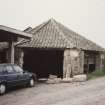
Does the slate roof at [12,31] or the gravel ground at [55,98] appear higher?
the slate roof at [12,31]

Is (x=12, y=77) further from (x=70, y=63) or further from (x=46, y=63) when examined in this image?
(x=46, y=63)

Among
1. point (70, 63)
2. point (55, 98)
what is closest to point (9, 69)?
point (55, 98)

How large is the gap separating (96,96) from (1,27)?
6.74 metres

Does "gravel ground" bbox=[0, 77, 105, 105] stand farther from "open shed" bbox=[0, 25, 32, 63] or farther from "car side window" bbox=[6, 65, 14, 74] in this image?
"open shed" bbox=[0, 25, 32, 63]

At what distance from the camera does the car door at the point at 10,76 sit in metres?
15.9

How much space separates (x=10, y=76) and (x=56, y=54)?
453 inches

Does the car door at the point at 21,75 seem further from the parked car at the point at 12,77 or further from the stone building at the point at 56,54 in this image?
the stone building at the point at 56,54

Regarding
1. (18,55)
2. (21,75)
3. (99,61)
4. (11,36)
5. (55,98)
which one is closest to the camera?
(55,98)

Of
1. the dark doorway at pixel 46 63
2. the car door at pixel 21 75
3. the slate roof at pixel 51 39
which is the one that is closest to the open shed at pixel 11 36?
the car door at pixel 21 75

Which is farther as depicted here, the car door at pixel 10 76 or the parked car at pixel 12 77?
the car door at pixel 10 76

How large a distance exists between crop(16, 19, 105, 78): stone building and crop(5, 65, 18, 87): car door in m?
7.03

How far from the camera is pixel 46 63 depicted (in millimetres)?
27344

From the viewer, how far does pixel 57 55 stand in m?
27.2

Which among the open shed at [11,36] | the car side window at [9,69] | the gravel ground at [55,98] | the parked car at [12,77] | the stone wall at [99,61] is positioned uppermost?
the open shed at [11,36]
